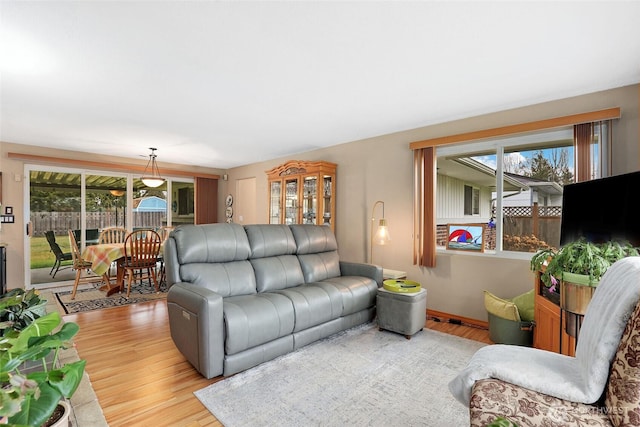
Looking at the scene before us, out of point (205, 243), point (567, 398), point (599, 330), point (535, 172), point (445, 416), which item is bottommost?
point (445, 416)

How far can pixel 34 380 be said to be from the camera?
0.81 meters

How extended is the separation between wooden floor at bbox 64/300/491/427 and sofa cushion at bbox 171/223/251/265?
85 cm

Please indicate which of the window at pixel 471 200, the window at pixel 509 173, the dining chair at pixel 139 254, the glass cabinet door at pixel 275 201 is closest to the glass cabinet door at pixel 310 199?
the glass cabinet door at pixel 275 201

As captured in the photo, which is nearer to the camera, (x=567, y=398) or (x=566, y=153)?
(x=567, y=398)

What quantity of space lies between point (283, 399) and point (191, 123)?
3.16m

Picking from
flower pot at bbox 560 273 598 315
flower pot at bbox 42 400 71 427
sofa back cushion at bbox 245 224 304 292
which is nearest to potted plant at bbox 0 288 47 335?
flower pot at bbox 42 400 71 427

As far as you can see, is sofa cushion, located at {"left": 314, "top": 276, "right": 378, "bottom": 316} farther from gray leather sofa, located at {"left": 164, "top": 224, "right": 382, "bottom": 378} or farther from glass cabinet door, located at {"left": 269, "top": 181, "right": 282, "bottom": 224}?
glass cabinet door, located at {"left": 269, "top": 181, "right": 282, "bottom": 224}

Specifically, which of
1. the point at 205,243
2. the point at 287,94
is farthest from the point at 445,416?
the point at 287,94

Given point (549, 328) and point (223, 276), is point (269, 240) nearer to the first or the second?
point (223, 276)

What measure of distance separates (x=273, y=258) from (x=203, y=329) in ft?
4.00

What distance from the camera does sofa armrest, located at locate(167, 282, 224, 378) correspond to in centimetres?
211

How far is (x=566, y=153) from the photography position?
295cm

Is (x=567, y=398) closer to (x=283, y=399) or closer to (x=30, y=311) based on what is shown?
(x=283, y=399)

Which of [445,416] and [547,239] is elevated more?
[547,239]
